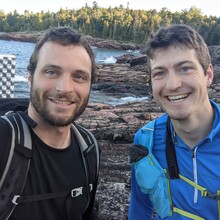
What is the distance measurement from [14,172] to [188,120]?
1.43m

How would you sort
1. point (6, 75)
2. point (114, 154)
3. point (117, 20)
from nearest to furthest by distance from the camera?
point (114, 154) < point (6, 75) < point (117, 20)

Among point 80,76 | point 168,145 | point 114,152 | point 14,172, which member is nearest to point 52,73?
point 80,76

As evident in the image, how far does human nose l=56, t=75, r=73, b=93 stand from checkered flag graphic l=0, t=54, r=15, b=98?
886 cm

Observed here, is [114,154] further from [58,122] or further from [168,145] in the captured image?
[58,122]

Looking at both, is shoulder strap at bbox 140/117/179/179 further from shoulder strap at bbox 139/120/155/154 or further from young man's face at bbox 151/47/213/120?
young man's face at bbox 151/47/213/120

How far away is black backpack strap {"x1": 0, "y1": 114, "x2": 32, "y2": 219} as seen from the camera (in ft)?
7.17

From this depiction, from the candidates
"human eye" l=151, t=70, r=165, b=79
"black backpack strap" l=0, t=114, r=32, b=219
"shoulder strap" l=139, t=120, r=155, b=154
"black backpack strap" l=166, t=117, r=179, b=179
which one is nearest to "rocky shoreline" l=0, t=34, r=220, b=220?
"shoulder strap" l=139, t=120, r=155, b=154

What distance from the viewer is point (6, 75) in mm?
10992

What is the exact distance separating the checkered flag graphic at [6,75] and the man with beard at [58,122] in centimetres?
864

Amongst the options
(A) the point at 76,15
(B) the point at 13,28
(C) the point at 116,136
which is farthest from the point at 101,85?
(B) the point at 13,28

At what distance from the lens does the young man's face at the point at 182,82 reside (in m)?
2.71

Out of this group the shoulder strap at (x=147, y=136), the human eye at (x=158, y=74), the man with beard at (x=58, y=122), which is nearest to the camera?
the man with beard at (x=58, y=122)

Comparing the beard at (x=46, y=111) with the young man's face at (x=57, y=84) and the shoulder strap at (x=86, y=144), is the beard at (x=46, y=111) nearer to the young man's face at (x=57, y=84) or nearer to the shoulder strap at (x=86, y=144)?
the young man's face at (x=57, y=84)

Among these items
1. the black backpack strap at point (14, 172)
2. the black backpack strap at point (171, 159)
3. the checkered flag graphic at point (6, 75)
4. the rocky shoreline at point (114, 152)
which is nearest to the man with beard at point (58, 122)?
the black backpack strap at point (14, 172)
